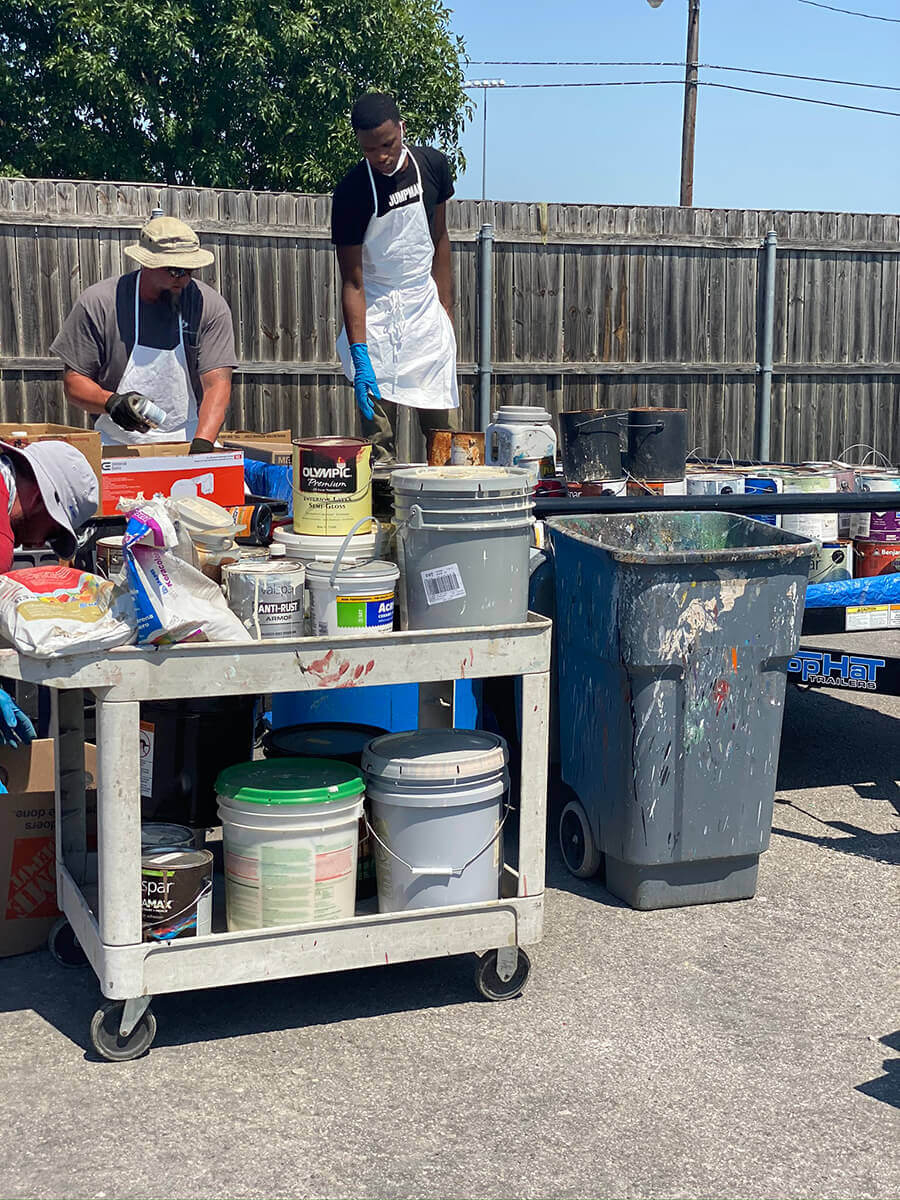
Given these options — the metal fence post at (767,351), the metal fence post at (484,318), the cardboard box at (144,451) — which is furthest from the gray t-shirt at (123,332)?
the metal fence post at (767,351)

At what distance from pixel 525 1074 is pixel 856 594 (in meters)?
2.62

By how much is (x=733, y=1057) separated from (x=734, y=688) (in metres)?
1.20

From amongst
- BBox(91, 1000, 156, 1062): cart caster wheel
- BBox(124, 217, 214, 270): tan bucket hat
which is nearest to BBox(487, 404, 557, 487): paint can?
BBox(124, 217, 214, 270): tan bucket hat

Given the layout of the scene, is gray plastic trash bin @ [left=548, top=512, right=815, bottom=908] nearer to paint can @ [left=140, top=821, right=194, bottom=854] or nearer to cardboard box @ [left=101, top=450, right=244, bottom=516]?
cardboard box @ [left=101, top=450, right=244, bottom=516]

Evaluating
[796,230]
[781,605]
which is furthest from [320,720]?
[796,230]

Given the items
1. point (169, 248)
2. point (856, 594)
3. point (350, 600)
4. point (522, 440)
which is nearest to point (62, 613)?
point (350, 600)

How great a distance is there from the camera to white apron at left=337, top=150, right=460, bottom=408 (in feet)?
20.7

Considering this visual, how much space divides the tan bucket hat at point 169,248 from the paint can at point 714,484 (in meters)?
2.21

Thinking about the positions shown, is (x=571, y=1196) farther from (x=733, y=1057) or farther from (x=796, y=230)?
(x=796, y=230)

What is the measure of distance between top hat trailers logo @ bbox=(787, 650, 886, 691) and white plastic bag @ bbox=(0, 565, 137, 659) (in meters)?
2.77

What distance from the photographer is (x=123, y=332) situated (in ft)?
18.2

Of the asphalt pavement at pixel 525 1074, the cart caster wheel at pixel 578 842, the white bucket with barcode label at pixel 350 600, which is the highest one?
the white bucket with barcode label at pixel 350 600

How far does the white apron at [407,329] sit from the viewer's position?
20.7ft

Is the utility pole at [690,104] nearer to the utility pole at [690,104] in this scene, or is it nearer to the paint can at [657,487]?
the utility pole at [690,104]
